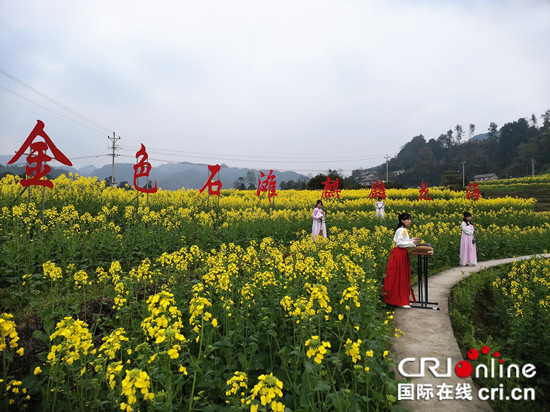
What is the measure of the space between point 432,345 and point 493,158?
334 feet

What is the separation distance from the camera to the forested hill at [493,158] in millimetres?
70312

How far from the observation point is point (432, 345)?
4816mm

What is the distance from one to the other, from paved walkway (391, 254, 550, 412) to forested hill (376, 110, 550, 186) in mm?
65400

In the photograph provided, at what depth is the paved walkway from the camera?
3.56 m

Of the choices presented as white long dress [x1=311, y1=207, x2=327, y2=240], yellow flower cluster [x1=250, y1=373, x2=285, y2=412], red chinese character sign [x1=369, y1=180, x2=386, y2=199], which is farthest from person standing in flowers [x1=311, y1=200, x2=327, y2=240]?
yellow flower cluster [x1=250, y1=373, x2=285, y2=412]

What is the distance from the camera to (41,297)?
18.7 ft

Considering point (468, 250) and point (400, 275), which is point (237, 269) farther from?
point (468, 250)

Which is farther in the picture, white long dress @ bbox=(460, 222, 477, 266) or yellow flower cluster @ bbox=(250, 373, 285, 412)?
white long dress @ bbox=(460, 222, 477, 266)

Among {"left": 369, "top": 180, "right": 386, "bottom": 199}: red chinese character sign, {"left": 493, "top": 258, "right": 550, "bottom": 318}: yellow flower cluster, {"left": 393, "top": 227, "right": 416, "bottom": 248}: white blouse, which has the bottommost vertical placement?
{"left": 493, "top": 258, "right": 550, "bottom": 318}: yellow flower cluster

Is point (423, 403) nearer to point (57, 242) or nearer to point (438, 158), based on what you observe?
point (57, 242)

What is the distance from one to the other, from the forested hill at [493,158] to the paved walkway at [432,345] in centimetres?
6540

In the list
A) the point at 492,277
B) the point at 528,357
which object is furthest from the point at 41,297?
the point at 492,277

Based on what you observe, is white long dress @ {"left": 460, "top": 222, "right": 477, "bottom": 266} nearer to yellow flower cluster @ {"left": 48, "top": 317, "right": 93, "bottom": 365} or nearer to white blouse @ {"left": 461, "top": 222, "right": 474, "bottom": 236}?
white blouse @ {"left": 461, "top": 222, "right": 474, "bottom": 236}

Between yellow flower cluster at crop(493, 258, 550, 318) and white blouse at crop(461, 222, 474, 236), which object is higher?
white blouse at crop(461, 222, 474, 236)
